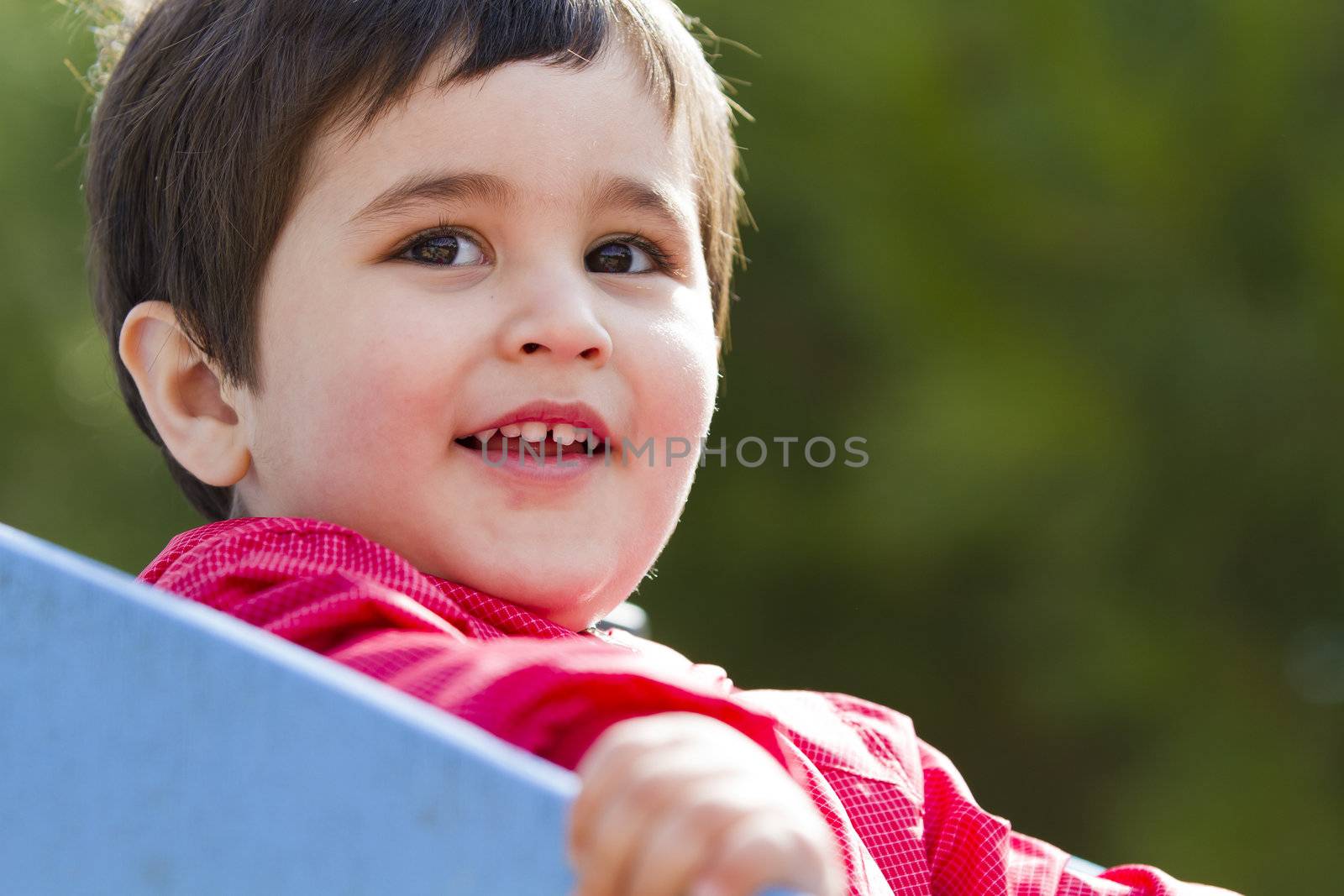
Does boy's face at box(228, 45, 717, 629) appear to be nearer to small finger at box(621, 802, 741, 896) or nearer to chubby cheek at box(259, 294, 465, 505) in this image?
chubby cheek at box(259, 294, 465, 505)

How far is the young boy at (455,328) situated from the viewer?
737mm

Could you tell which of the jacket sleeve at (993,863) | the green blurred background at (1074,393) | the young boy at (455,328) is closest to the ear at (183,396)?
the young boy at (455,328)

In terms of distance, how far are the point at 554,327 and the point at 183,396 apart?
260 mm

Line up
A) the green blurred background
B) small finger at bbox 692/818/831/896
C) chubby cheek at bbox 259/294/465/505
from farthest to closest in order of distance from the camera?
1. the green blurred background
2. chubby cheek at bbox 259/294/465/505
3. small finger at bbox 692/818/831/896

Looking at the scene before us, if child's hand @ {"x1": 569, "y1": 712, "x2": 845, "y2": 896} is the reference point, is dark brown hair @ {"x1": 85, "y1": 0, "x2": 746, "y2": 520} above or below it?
above

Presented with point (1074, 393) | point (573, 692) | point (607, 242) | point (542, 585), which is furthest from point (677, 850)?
point (1074, 393)

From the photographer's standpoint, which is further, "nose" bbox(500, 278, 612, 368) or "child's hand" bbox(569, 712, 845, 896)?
"nose" bbox(500, 278, 612, 368)

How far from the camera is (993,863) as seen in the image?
84 centimetres

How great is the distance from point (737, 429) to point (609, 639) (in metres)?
0.75

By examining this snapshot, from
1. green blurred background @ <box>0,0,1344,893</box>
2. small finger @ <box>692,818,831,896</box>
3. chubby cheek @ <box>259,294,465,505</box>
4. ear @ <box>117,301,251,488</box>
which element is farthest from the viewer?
green blurred background @ <box>0,0,1344,893</box>

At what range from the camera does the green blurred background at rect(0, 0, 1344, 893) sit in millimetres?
1390

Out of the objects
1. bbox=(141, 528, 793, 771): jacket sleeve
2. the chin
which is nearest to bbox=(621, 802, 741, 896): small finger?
bbox=(141, 528, 793, 771): jacket sleeve

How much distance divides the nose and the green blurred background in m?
0.76

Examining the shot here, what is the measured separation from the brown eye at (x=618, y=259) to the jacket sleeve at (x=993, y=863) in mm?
349
